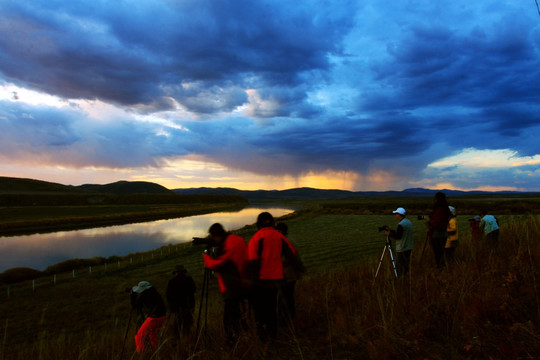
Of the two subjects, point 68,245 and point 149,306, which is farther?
point 68,245

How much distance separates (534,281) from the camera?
4395 millimetres

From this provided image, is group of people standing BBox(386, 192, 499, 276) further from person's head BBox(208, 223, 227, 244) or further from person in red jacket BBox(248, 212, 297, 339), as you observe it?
person's head BBox(208, 223, 227, 244)

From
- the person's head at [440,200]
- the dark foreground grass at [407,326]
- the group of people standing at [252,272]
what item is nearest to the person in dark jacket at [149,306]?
the dark foreground grass at [407,326]

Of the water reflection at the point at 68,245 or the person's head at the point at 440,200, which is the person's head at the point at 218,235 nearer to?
the person's head at the point at 440,200

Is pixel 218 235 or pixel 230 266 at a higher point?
pixel 218 235

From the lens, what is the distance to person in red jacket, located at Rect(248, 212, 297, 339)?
166 inches

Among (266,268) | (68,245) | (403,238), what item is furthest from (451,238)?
(68,245)

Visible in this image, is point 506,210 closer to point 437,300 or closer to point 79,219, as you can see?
point 437,300

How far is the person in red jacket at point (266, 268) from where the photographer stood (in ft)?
13.8

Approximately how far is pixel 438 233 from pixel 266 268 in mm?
5472

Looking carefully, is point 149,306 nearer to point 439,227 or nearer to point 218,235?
point 218,235

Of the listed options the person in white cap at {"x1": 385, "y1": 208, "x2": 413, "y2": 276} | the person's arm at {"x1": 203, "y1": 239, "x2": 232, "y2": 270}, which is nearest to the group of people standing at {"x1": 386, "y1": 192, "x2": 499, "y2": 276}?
the person in white cap at {"x1": 385, "y1": 208, "x2": 413, "y2": 276}

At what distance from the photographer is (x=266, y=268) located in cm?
425

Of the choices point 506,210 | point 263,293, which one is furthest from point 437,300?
point 506,210
